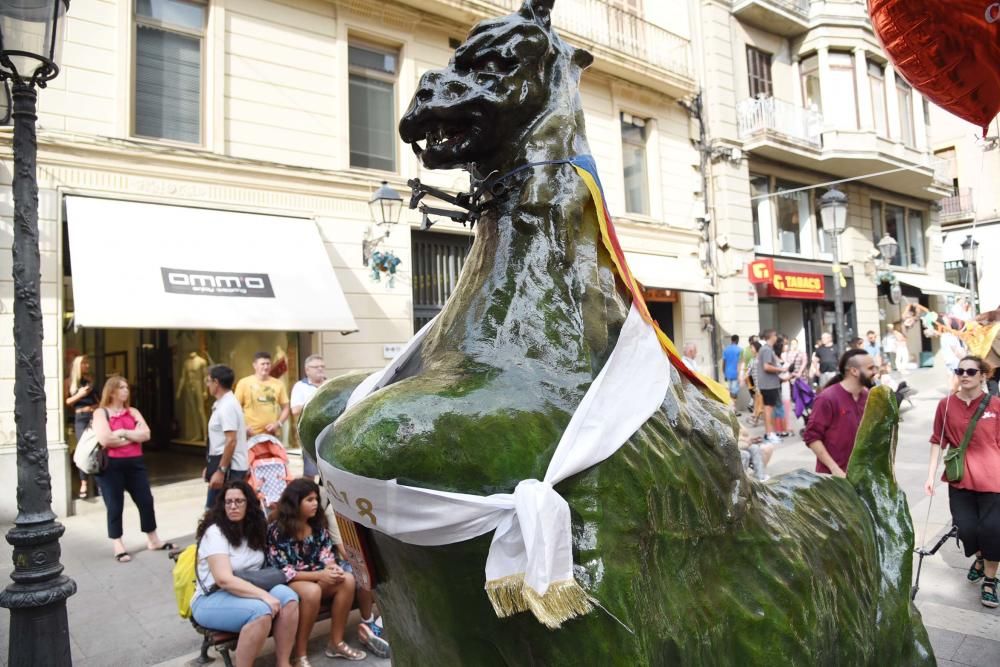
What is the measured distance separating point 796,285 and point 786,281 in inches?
19.9

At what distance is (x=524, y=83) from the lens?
1640 mm

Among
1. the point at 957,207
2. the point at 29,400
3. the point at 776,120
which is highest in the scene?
the point at 776,120

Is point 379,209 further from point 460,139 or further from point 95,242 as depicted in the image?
point 460,139

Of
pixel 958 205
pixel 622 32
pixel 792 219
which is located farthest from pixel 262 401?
pixel 958 205

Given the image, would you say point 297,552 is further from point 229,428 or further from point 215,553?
point 229,428

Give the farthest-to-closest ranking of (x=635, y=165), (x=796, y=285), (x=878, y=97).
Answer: (x=878, y=97) < (x=796, y=285) < (x=635, y=165)

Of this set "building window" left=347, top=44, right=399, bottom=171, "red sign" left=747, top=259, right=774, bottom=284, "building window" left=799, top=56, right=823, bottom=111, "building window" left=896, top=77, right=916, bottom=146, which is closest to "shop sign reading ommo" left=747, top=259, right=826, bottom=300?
"red sign" left=747, top=259, right=774, bottom=284

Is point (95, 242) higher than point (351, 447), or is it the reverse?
point (95, 242)

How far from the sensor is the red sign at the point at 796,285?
17.2 metres

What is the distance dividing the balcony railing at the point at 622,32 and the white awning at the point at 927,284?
32.6 feet

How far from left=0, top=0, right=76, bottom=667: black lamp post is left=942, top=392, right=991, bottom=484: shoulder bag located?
5800 millimetres

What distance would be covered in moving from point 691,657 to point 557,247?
0.91 m

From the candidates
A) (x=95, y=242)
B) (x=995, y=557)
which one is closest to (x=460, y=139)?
(x=995, y=557)

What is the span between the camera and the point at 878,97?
19156 mm
